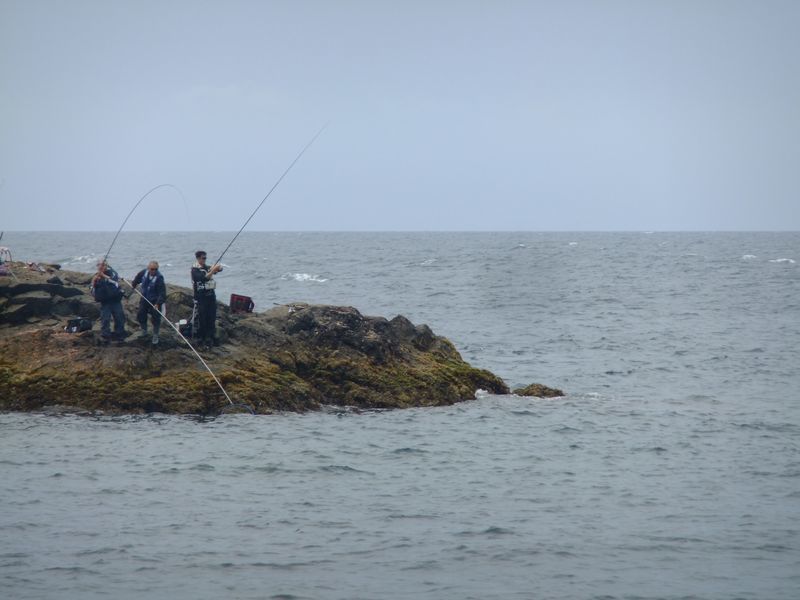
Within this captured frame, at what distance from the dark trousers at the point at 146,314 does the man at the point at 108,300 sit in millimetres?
310

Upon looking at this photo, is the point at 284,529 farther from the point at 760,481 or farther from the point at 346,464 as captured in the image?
the point at 760,481

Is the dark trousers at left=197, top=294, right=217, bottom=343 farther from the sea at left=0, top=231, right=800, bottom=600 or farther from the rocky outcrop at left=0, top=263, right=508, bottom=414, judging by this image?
the sea at left=0, top=231, right=800, bottom=600

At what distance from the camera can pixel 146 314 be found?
17.8 meters

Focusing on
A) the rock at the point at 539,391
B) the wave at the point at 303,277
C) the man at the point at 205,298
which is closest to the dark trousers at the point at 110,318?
the man at the point at 205,298

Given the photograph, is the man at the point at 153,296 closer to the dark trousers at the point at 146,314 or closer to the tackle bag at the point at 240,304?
the dark trousers at the point at 146,314

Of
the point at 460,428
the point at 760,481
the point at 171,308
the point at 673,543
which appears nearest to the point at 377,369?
the point at 460,428

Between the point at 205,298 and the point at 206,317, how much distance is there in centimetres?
42

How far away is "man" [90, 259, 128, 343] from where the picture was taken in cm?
1736

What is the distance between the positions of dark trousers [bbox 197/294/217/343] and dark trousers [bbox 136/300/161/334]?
73 centimetres

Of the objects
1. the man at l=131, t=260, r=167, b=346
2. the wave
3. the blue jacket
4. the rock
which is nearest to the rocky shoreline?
the rock

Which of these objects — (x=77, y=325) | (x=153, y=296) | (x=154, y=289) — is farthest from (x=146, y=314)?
(x=77, y=325)

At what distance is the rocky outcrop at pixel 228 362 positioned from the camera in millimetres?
16953

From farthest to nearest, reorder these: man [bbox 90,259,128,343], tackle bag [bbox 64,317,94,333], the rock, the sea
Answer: the rock < tackle bag [bbox 64,317,94,333] < man [bbox 90,259,128,343] < the sea

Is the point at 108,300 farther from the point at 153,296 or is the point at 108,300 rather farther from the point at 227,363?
the point at 227,363
